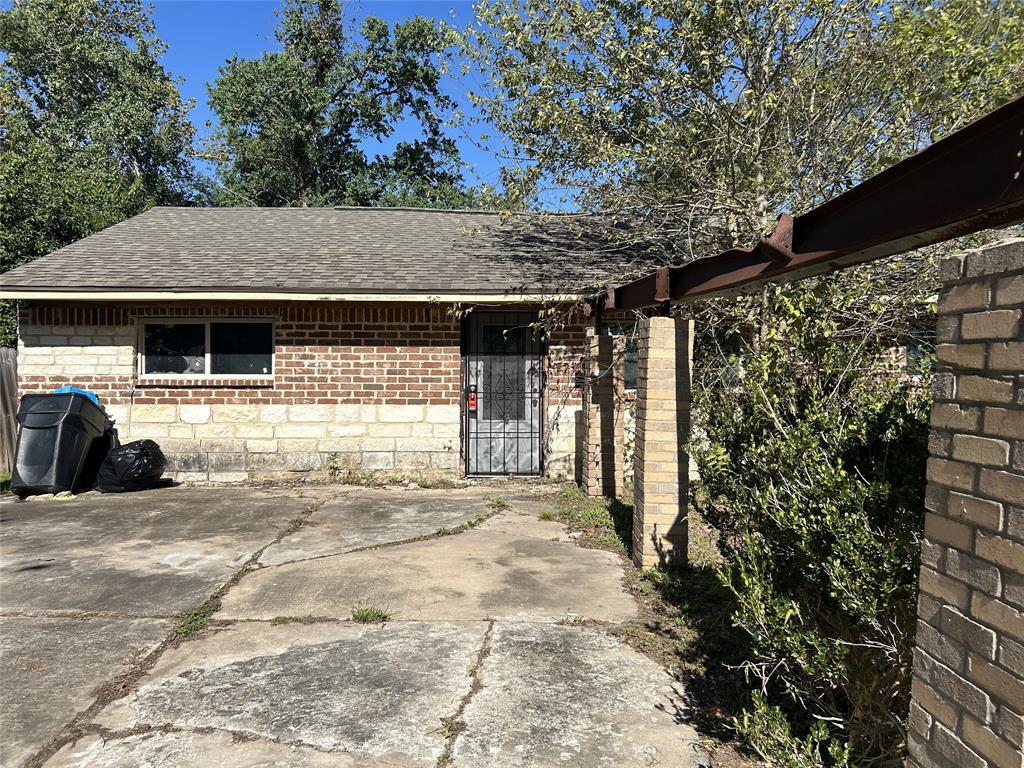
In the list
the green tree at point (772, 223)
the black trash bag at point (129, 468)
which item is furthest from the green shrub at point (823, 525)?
the black trash bag at point (129, 468)

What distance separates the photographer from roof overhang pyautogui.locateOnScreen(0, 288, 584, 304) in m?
8.22

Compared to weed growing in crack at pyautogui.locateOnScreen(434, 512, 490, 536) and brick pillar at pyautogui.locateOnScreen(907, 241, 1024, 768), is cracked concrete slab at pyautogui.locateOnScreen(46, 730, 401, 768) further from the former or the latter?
weed growing in crack at pyautogui.locateOnScreen(434, 512, 490, 536)

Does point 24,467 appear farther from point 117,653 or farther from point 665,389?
point 665,389

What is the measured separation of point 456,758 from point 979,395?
2445 millimetres

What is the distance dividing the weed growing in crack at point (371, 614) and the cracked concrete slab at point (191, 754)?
53.1 inches

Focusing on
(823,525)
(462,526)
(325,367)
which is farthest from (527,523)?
(823,525)

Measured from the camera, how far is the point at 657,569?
5199mm

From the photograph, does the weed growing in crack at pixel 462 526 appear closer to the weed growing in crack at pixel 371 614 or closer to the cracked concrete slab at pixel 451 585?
the cracked concrete slab at pixel 451 585

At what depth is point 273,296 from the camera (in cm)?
837

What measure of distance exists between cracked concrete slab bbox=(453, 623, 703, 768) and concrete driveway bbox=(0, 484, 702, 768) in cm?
1

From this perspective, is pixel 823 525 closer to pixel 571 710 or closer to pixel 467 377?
pixel 571 710

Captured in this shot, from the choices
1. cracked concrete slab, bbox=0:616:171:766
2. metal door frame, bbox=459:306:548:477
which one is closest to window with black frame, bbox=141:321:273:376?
metal door frame, bbox=459:306:548:477

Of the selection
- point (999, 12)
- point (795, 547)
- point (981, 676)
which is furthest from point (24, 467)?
point (999, 12)

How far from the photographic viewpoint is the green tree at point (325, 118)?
2348 centimetres
